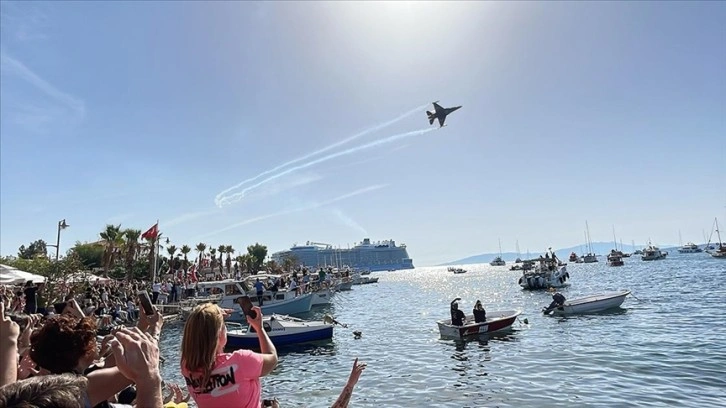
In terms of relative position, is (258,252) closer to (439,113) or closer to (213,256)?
(213,256)

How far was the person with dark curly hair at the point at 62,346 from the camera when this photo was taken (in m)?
3.19

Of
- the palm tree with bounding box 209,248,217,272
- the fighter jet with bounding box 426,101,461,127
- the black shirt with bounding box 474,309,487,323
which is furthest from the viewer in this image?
the palm tree with bounding box 209,248,217,272

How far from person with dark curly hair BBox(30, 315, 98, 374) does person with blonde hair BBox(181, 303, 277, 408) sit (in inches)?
26.4

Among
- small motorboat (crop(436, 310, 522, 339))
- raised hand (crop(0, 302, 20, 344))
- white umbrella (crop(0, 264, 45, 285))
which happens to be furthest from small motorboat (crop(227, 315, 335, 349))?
raised hand (crop(0, 302, 20, 344))

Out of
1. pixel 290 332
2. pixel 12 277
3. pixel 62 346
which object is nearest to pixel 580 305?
pixel 290 332

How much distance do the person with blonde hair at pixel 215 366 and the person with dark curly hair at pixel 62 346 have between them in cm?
67

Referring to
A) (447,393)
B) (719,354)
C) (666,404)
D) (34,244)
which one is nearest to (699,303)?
(719,354)

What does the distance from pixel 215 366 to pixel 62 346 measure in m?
1.05

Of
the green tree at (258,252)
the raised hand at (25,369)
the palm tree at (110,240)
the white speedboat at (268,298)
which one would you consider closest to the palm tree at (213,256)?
the green tree at (258,252)

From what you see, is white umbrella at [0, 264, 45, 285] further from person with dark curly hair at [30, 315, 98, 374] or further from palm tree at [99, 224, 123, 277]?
palm tree at [99, 224, 123, 277]

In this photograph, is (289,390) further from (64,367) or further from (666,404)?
(64,367)

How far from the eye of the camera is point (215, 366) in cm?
348

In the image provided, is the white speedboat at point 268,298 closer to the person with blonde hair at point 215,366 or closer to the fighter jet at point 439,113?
the fighter jet at point 439,113

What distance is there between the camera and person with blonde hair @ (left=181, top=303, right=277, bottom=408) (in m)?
3.32
